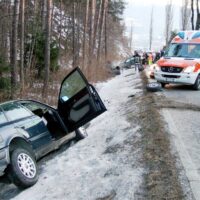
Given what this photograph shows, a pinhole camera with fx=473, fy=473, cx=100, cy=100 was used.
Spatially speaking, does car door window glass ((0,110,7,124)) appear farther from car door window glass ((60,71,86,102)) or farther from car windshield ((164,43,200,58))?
car windshield ((164,43,200,58))

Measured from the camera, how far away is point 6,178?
7762mm

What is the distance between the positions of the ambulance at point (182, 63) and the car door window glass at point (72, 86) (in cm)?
784

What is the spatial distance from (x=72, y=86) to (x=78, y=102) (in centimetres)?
41

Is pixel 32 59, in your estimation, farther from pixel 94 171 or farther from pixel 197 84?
pixel 94 171

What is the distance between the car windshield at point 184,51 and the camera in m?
17.8

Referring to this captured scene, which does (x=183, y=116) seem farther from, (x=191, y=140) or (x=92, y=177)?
(x=92, y=177)

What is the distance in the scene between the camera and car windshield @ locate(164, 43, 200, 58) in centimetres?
1777

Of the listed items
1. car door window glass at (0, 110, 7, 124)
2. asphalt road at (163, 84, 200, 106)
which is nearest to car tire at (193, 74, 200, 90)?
asphalt road at (163, 84, 200, 106)

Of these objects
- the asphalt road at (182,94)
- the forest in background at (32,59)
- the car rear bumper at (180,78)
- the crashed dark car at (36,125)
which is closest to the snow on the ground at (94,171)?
the crashed dark car at (36,125)

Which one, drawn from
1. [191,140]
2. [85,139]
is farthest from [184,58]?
[191,140]

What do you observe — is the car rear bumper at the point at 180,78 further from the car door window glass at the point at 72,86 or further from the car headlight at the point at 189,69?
the car door window glass at the point at 72,86

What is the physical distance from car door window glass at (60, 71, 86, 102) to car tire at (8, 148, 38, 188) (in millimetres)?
2258

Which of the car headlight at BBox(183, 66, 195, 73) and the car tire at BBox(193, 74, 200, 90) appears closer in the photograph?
the car headlight at BBox(183, 66, 195, 73)

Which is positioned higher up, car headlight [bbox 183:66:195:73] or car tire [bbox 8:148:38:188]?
car headlight [bbox 183:66:195:73]
